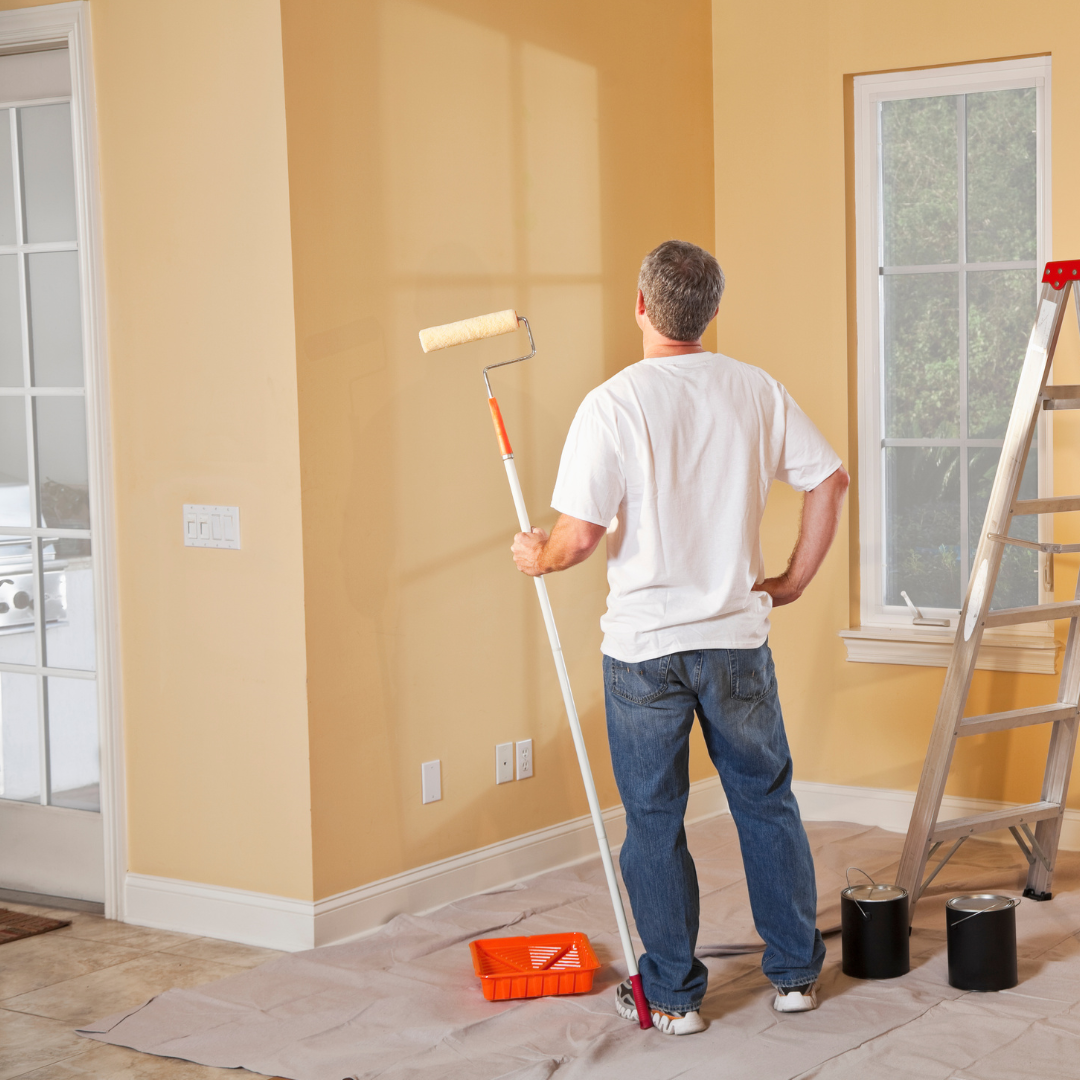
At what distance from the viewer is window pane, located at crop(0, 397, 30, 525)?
371cm

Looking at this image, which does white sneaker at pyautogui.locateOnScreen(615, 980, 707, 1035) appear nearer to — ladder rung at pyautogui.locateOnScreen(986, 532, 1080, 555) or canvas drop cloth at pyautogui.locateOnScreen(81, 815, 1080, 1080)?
canvas drop cloth at pyautogui.locateOnScreen(81, 815, 1080, 1080)

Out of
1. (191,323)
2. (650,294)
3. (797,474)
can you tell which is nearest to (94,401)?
(191,323)

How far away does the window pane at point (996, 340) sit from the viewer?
13.5ft

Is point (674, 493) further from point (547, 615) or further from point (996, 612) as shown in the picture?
point (996, 612)

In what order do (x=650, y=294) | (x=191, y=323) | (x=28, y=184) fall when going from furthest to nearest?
(x=28, y=184)
(x=191, y=323)
(x=650, y=294)

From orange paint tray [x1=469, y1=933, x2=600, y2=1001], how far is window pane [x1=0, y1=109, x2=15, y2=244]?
2239 millimetres

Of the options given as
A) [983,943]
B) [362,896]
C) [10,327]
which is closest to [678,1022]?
[983,943]

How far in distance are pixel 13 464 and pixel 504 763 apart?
1.57 meters

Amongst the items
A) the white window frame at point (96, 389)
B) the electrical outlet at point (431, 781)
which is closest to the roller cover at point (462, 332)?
the white window frame at point (96, 389)

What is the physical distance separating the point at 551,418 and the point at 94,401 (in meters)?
1.25

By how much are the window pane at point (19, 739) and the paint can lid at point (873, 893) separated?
217 centimetres

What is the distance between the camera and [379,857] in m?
3.45

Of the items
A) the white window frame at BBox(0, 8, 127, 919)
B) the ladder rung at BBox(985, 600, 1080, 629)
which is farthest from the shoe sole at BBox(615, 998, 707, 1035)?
the white window frame at BBox(0, 8, 127, 919)

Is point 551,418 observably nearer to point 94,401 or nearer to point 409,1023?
point 94,401
